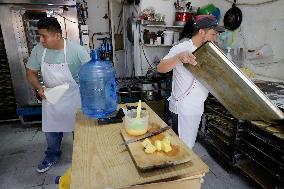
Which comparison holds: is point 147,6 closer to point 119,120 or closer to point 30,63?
point 30,63

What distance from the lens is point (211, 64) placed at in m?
1.56

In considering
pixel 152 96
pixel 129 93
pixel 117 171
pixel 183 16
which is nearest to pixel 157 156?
pixel 117 171

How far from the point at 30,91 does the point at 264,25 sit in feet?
13.8

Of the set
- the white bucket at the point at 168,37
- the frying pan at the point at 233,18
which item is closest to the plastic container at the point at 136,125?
the white bucket at the point at 168,37

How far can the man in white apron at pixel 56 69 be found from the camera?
7.13 feet

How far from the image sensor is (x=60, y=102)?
7.90ft

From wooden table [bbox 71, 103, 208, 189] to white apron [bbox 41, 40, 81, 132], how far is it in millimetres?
1306

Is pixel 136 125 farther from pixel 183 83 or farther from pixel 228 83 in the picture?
pixel 183 83

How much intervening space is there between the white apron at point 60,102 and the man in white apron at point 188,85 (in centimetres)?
105

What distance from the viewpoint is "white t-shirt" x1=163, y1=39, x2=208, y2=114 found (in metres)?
2.01

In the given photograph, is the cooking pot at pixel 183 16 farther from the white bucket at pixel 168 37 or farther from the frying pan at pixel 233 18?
the frying pan at pixel 233 18

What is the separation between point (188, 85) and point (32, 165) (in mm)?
2322

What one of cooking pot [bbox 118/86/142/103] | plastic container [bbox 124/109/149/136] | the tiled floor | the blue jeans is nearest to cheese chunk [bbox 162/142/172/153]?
plastic container [bbox 124/109/149/136]

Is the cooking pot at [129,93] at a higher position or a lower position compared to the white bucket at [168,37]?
lower
